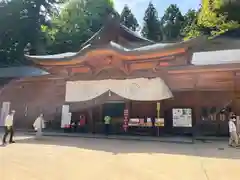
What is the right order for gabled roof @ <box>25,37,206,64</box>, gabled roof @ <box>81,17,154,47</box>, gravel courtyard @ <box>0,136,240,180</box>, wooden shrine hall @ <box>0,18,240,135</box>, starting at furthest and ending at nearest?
gabled roof @ <box>81,17,154,47</box>
wooden shrine hall @ <box>0,18,240,135</box>
gabled roof @ <box>25,37,206,64</box>
gravel courtyard @ <box>0,136,240,180</box>

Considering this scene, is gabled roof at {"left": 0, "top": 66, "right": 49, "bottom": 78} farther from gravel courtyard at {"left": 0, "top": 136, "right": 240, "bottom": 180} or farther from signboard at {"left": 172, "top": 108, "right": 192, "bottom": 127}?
gravel courtyard at {"left": 0, "top": 136, "right": 240, "bottom": 180}

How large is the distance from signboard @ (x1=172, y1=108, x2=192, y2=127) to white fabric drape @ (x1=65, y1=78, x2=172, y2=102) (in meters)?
1.12

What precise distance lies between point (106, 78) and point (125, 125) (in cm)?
230

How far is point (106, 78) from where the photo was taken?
11367mm

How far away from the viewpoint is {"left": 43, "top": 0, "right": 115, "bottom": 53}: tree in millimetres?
28281

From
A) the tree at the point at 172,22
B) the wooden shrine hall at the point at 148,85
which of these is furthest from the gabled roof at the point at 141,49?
the tree at the point at 172,22

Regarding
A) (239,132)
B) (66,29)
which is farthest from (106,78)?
(66,29)

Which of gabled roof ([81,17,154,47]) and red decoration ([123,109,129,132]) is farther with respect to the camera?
gabled roof ([81,17,154,47])

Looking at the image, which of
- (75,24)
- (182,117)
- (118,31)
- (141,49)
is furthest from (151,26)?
(182,117)

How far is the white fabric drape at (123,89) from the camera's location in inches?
404

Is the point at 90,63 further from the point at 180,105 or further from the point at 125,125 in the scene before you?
the point at 180,105

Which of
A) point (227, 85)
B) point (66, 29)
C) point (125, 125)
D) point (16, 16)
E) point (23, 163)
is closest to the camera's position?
point (23, 163)

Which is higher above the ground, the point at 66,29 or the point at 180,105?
the point at 66,29

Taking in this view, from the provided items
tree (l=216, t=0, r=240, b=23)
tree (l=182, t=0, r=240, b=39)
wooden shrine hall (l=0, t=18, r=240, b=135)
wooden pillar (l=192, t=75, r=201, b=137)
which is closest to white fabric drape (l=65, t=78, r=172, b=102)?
wooden shrine hall (l=0, t=18, r=240, b=135)
